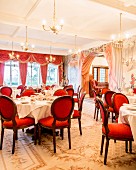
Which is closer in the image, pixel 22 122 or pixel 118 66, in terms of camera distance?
pixel 22 122

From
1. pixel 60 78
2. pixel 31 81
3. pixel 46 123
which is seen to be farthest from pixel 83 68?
pixel 46 123

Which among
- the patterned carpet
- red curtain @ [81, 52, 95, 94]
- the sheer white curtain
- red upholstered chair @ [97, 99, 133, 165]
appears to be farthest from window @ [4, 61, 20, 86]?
Answer: red upholstered chair @ [97, 99, 133, 165]

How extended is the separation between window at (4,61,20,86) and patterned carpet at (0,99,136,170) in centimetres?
726

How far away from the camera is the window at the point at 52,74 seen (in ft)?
39.7

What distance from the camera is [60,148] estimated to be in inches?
133

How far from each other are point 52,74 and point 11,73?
2.82m

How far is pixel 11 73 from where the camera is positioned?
35.5ft

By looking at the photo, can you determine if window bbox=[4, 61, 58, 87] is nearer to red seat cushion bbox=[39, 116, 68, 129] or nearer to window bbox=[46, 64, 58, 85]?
window bbox=[46, 64, 58, 85]

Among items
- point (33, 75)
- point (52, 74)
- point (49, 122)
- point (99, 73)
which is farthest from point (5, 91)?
point (99, 73)

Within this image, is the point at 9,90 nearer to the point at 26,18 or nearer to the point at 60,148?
the point at 26,18

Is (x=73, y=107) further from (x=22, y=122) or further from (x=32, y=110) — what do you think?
(x=22, y=122)

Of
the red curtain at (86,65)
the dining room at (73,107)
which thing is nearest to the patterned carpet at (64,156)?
the dining room at (73,107)

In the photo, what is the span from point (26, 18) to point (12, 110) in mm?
3322

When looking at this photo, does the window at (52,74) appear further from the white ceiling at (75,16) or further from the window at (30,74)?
the white ceiling at (75,16)
